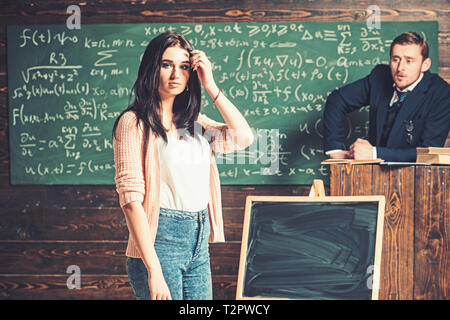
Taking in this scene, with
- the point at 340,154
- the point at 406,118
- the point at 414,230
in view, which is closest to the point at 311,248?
the point at 414,230

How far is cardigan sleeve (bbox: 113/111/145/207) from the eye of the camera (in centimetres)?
200

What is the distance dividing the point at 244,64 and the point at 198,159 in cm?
102

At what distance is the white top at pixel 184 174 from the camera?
207 centimetres

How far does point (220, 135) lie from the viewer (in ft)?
8.01

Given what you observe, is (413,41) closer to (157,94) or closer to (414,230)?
(414,230)

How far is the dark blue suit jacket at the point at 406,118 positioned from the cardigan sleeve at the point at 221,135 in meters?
0.68

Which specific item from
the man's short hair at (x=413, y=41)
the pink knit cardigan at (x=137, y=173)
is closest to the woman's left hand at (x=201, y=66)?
the pink knit cardigan at (x=137, y=173)

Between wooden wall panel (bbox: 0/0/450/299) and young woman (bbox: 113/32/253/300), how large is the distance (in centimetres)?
76

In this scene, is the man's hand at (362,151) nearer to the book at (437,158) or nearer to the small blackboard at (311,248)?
the book at (437,158)

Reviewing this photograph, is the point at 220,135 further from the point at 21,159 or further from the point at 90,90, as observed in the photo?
the point at 21,159

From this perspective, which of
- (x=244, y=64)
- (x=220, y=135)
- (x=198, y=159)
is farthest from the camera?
(x=244, y=64)

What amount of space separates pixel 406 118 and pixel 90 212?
204 cm

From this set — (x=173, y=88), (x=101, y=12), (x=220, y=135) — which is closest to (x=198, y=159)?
(x=220, y=135)
